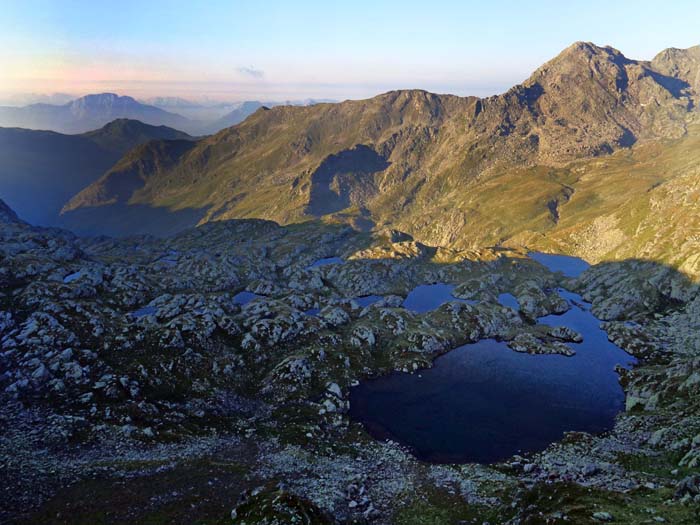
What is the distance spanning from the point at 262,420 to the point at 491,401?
56.4 meters

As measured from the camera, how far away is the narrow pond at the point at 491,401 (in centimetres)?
8662

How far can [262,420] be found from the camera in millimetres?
89625

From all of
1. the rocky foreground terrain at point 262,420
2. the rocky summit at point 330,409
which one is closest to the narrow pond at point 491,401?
the rocky summit at point 330,409

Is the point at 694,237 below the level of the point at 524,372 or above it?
above

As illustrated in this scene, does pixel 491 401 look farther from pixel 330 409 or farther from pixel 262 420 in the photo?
pixel 262 420

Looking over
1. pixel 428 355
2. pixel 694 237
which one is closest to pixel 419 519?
pixel 428 355

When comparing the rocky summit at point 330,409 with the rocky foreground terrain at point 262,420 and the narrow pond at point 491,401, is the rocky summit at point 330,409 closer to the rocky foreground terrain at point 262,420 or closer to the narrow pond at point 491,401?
the rocky foreground terrain at point 262,420

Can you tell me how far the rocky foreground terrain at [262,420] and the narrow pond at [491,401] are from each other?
15.4 ft

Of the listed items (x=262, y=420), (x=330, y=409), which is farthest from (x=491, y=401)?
(x=262, y=420)

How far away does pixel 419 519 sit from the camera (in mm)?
59500

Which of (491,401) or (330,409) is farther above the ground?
(330,409)

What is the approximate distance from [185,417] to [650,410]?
99722 mm

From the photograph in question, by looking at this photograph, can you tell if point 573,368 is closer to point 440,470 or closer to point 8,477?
point 440,470

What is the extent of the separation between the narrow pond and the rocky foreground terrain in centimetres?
471
